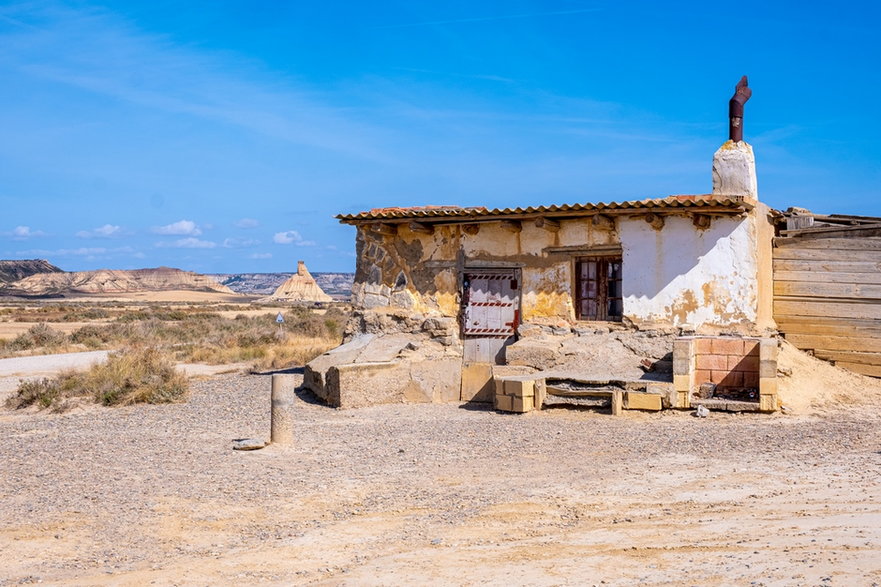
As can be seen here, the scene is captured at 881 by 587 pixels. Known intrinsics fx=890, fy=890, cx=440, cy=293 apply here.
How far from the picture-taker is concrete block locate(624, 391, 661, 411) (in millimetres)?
11883

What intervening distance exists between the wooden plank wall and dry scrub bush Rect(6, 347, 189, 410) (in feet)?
31.9

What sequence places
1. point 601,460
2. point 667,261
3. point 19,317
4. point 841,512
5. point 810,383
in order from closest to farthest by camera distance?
point 841,512 < point 601,460 < point 810,383 < point 667,261 < point 19,317

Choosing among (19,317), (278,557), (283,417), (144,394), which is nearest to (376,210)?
(144,394)

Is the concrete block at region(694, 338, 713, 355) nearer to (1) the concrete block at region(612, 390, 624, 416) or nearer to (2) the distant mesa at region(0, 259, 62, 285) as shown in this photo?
(1) the concrete block at region(612, 390, 624, 416)

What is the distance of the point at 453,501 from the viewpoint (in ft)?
25.0

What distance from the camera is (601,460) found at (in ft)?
30.5

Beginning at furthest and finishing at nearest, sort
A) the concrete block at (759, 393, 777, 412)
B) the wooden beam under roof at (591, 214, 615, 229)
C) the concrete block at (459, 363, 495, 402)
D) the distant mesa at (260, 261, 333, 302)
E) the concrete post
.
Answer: the distant mesa at (260, 261, 333, 302) < the concrete block at (459, 363, 495, 402) < the wooden beam under roof at (591, 214, 615, 229) < the concrete block at (759, 393, 777, 412) < the concrete post

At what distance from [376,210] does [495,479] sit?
8.08 metres

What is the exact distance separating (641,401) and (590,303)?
105 inches

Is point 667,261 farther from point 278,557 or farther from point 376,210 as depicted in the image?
point 278,557

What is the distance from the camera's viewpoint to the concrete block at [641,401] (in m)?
11.9

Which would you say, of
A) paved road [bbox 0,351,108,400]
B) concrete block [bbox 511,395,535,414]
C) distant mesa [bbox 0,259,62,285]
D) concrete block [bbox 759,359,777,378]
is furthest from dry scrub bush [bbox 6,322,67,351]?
distant mesa [bbox 0,259,62,285]

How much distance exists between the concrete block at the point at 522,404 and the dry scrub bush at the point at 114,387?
5.50m

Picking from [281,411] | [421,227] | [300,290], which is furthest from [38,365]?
[300,290]
